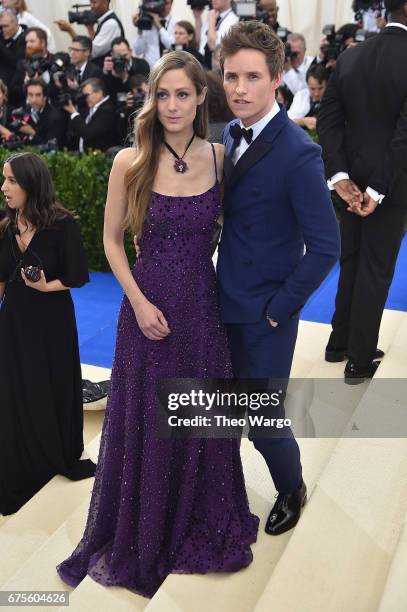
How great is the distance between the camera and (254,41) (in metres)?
2.07

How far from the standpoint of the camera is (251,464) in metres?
3.02

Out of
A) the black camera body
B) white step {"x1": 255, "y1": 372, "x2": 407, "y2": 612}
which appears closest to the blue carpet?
white step {"x1": 255, "y1": 372, "x2": 407, "y2": 612}

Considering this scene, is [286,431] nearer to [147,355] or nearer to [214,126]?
[147,355]

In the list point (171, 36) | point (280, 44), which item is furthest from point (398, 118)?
point (171, 36)

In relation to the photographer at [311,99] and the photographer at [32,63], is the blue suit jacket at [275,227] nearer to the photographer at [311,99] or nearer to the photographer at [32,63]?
the photographer at [311,99]

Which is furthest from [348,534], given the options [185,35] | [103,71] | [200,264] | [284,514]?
[103,71]

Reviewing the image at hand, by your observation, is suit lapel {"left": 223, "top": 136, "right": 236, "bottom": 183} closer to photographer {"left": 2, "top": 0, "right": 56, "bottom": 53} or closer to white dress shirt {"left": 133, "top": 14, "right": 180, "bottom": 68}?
white dress shirt {"left": 133, "top": 14, "right": 180, "bottom": 68}

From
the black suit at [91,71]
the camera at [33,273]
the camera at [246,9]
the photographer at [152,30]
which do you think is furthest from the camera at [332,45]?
the camera at [33,273]

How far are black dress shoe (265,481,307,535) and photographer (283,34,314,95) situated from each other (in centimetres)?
641

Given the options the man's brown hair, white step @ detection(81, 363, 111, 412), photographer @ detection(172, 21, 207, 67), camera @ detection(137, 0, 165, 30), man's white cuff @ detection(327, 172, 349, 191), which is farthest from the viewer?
camera @ detection(137, 0, 165, 30)

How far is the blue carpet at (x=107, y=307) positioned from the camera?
189 inches

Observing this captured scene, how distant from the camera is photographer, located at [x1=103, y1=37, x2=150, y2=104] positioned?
7.71 m

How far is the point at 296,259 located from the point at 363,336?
129 cm

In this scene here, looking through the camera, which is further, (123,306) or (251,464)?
(251,464)
